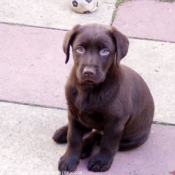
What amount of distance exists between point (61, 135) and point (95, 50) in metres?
1.05

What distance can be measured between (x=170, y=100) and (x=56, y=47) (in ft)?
5.18

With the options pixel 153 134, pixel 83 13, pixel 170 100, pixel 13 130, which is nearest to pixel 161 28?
pixel 83 13

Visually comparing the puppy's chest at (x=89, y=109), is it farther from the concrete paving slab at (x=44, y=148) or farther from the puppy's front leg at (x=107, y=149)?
the concrete paving slab at (x=44, y=148)

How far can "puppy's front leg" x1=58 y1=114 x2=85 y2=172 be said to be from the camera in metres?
4.33

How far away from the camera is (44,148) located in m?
4.61

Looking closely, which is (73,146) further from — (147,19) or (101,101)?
(147,19)

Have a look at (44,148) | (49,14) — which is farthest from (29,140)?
(49,14)

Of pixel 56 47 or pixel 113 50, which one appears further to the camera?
pixel 56 47

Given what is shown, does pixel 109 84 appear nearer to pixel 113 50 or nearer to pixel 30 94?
pixel 113 50

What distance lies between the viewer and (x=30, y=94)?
5305 mm

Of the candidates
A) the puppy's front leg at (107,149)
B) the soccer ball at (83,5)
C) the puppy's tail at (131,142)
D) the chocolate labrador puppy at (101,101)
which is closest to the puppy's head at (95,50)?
the chocolate labrador puppy at (101,101)

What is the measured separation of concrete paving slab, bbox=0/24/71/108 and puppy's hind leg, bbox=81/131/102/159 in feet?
2.11

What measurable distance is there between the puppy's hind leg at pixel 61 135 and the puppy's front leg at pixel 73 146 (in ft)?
0.90

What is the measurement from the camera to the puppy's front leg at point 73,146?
4.33 m
